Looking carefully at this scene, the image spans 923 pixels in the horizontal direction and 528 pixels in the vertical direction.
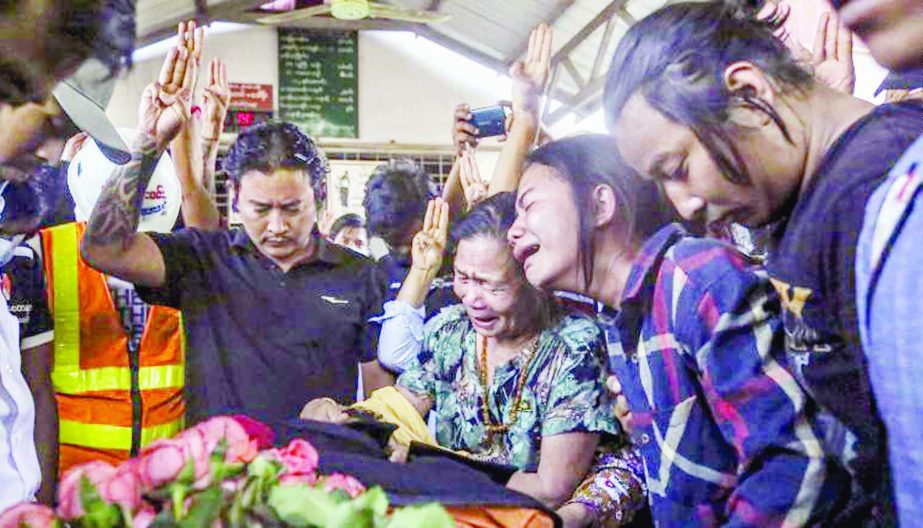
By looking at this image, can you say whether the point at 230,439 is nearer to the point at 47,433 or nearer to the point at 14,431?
the point at 14,431

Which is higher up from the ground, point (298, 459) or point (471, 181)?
point (471, 181)

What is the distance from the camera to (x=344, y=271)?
1.93m

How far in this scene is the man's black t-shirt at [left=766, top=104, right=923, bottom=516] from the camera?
2.45 ft

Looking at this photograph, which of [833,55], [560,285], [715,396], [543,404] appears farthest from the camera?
[833,55]

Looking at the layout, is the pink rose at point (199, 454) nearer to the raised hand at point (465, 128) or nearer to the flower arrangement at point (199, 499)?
the flower arrangement at point (199, 499)

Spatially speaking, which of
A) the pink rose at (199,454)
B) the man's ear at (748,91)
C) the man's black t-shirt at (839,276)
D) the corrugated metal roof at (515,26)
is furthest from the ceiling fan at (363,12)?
the pink rose at (199,454)

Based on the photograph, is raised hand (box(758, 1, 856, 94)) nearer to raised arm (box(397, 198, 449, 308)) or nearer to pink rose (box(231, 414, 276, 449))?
raised arm (box(397, 198, 449, 308))

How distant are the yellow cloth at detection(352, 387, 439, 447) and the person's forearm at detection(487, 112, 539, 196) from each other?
54cm

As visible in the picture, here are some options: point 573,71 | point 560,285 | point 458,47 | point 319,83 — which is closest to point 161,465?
point 560,285

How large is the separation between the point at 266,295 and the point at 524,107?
2.20 feet

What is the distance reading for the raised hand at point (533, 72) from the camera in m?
1.74

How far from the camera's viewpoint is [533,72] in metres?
1.75

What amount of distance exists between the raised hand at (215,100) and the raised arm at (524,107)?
29.4 inches

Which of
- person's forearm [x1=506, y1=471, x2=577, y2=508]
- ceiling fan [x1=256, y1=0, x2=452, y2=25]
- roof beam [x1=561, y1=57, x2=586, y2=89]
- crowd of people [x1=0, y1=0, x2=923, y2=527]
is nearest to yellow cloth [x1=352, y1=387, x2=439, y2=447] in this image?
crowd of people [x1=0, y1=0, x2=923, y2=527]
